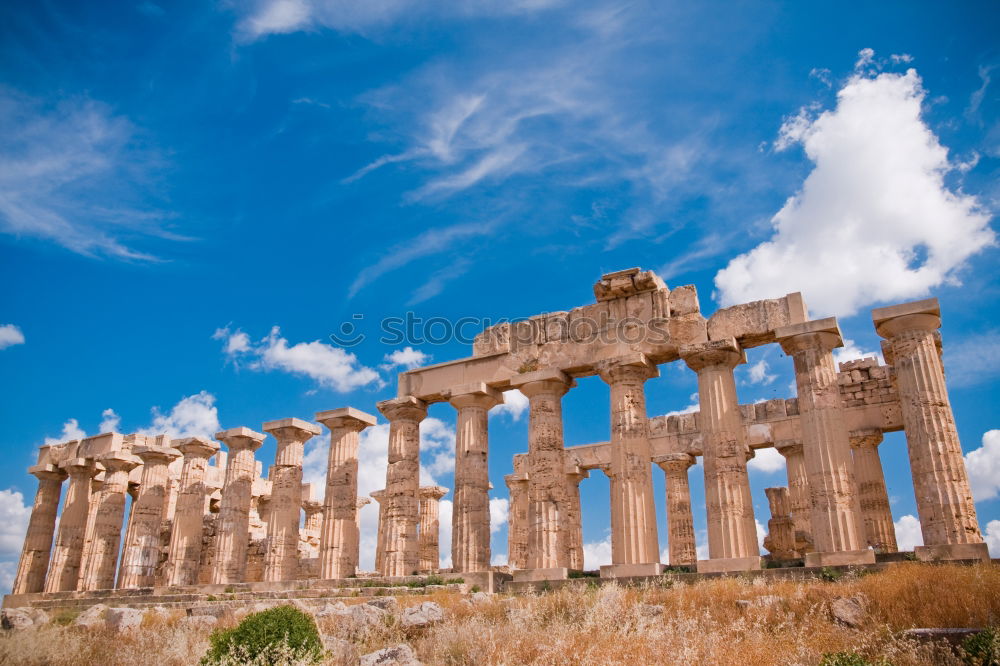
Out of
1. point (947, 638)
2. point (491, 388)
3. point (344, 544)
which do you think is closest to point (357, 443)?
point (344, 544)

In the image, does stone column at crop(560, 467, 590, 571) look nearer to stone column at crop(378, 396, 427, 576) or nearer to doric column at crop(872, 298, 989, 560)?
stone column at crop(378, 396, 427, 576)

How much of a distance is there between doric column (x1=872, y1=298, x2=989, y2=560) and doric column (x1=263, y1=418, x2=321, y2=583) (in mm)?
17414

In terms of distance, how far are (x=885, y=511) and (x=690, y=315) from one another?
9040mm

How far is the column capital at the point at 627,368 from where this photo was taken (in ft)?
62.3

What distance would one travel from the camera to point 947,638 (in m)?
8.76

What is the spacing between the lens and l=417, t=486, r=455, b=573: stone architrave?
92.9 ft

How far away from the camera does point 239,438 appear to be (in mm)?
25516

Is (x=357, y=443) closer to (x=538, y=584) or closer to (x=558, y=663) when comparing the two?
(x=538, y=584)

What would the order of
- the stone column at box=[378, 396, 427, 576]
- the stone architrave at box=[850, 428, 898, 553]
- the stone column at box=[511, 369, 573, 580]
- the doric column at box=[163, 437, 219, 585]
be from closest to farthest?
the stone column at box=[511, 369, 573, 580] < the stone column at box=[378, 396, 427, 576] < the stone architrave at box=[850, 428, 898, 553] < the doric column at box=[163, 437, 219, 585]

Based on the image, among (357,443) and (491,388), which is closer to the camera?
(491,388)

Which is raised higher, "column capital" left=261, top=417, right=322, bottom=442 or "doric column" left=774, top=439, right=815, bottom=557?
"column capital" left=261, top=417, right=322, bottom=442

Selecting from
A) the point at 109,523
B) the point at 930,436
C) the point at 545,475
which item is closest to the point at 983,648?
the point at 930,436

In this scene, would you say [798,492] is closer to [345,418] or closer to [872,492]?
[872,492]

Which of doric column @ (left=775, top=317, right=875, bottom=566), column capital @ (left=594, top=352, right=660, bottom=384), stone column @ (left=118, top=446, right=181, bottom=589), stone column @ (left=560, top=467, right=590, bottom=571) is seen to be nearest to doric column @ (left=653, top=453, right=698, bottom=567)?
stone column @ (left=560, top=467, right=590, bottom=571)
